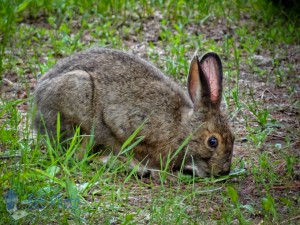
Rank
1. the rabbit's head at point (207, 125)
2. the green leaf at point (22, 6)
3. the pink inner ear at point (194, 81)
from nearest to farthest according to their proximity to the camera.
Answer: the rabbit's head at point (207, 125)
the pink inner ear at point (194, 81)
the green leaf at point (22, 6)

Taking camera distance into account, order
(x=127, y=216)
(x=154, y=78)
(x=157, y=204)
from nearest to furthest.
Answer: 1. (x=127, y=216)
2. (x=157, y=204)
3. (x=154, y=78)

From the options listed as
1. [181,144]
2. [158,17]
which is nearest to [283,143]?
[181,144]

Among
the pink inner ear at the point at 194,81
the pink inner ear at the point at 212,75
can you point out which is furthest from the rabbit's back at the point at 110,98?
the pink inner ear at the point at 212,75

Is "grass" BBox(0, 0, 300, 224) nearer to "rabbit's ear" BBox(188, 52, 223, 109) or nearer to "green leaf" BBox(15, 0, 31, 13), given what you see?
"green leaf" BBox(15, 0, 31, 13)

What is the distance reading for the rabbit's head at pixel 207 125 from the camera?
18.8 feet

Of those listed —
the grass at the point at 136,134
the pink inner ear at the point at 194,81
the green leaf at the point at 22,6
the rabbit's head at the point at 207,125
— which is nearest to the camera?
the grass at the point at 136,134

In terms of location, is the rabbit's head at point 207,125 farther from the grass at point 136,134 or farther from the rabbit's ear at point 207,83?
the grass at point 136,134

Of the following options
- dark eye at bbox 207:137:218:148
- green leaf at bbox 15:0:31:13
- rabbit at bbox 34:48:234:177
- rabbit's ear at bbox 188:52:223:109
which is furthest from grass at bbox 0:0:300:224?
rabbit's ear at bbox 188:52:223:109

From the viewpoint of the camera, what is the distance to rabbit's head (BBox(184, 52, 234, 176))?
5.74 metres

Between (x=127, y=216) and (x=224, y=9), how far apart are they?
19.6 feet

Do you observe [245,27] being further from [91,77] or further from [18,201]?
[18,201]

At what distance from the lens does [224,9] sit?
9773 mm

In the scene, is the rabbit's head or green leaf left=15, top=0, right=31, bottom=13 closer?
the rabbit's head

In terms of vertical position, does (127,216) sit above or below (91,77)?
below
